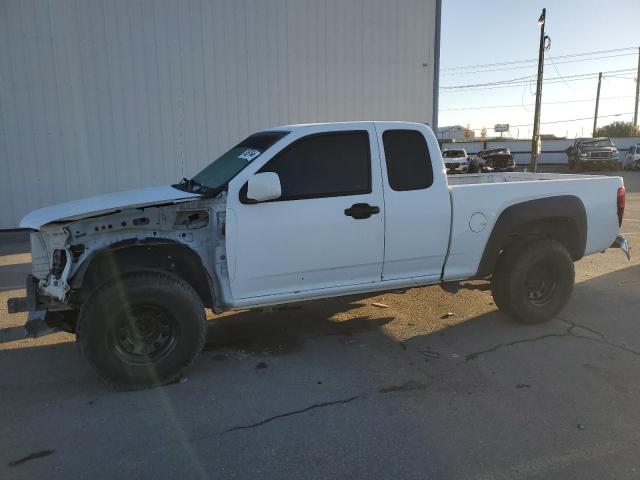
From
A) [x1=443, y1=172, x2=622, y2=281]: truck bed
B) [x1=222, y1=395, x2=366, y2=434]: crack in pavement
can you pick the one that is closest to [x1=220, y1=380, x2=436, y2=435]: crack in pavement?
[x1=222, y1=395, x2=366, y2=434]: crack in pavement

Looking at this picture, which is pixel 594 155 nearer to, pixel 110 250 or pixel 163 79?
pixel 163 79

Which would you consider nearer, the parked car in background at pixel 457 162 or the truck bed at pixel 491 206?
the truck bed at pixel 491 206

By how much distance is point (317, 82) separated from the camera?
43.1ft

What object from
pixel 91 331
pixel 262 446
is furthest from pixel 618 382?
pixel 91 331

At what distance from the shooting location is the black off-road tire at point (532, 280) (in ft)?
16.3

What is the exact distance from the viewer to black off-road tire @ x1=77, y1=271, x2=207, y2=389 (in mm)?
3654

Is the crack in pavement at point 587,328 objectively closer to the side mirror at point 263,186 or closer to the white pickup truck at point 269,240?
the white pickup truck at point 269,240

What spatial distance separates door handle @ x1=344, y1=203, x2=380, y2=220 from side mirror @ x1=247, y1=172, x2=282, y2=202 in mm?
681

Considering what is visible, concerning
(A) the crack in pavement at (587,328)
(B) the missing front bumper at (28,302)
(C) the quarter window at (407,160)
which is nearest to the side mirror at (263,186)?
(C) the quarter window at (407,160)

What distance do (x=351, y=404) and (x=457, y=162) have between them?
2726 centimetres

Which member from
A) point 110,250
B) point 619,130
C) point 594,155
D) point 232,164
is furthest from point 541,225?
point 619,130

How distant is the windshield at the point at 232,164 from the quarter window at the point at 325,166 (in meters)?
0.20

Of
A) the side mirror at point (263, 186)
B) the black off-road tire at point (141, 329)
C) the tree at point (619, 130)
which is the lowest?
the black off-road tire at point (141, 329)

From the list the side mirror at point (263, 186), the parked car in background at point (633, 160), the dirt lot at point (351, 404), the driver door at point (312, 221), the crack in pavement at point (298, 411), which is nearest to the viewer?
the dirt lot at point (351, 404)
